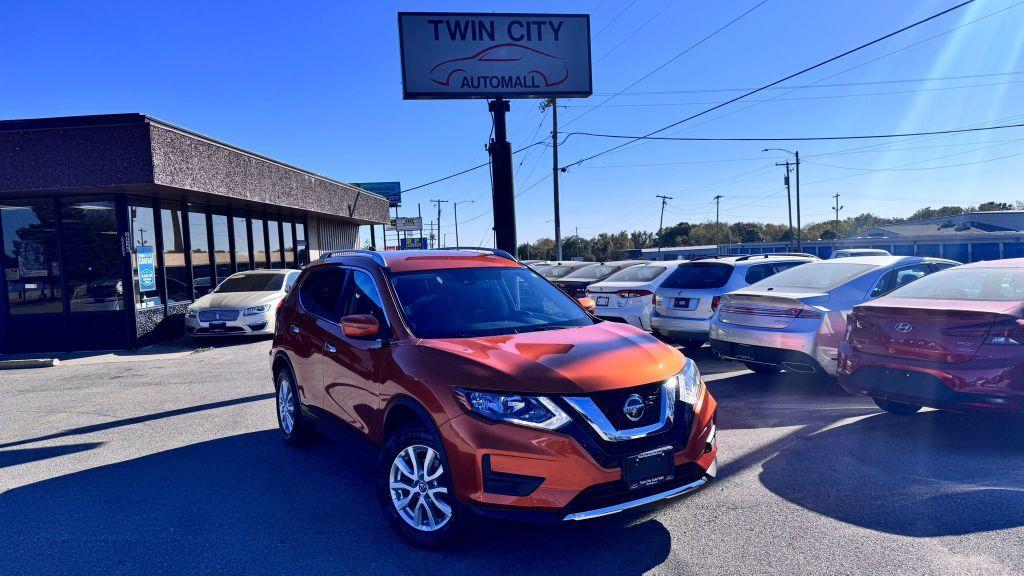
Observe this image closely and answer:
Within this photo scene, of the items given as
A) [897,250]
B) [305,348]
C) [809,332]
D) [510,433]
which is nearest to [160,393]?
[305,348]

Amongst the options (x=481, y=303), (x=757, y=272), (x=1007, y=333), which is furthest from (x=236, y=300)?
(x=1007, y=333)

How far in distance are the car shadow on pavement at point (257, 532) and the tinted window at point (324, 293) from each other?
1.26 meters

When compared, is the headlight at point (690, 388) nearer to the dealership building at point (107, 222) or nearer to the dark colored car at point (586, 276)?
the dark colored car at point (586, 276)

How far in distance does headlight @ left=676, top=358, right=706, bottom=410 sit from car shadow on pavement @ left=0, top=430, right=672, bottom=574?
0.83m

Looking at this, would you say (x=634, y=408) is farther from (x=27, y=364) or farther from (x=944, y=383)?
(x=27, y=364)

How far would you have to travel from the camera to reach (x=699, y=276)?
9891 millimetres

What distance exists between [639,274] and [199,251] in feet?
37.0

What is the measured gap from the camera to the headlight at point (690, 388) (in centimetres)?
370

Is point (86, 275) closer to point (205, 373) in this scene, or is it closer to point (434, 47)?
point (205, 373)

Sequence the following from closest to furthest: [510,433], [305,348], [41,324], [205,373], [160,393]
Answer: [510,433] → [305,348] → [160,393] → [205,373] → [41,324]

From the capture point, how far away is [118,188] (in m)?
12.4

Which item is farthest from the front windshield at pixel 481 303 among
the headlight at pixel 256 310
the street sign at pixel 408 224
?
the street sign at pixel 408 224

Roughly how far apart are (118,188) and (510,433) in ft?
39.9

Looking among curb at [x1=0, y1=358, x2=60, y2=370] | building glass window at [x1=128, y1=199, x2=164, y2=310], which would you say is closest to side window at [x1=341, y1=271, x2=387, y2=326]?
curb at [x1=0, y1=358, x2=60, y2=370]
